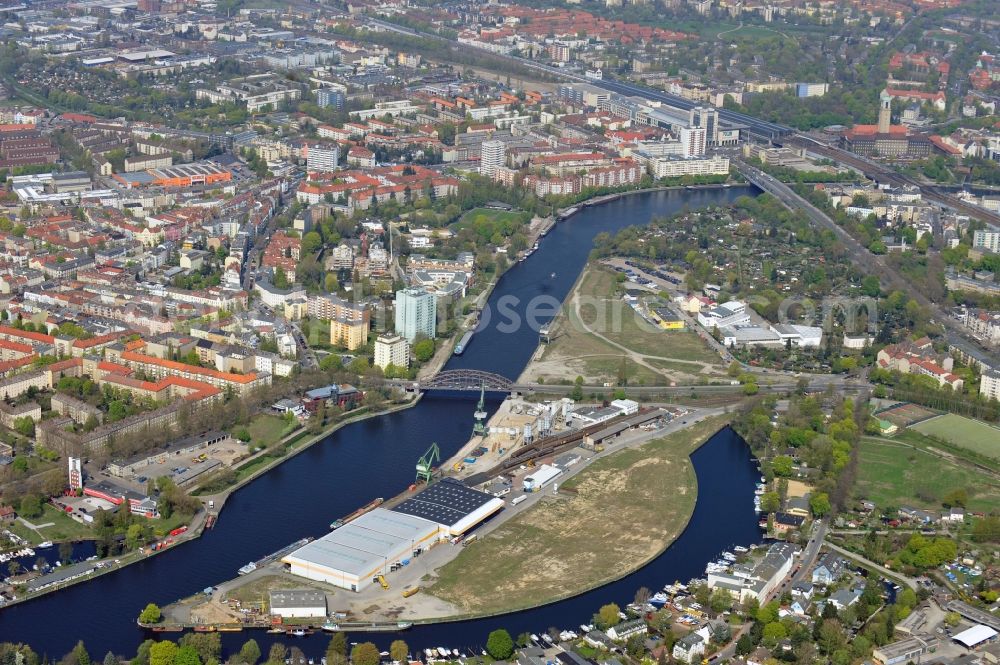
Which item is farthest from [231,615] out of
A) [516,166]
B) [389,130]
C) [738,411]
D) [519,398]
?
[389,130]

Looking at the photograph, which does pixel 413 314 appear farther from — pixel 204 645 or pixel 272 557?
pixel 204 645

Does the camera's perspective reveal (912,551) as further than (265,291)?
No

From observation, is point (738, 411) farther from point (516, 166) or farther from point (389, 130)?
point (389, 130)

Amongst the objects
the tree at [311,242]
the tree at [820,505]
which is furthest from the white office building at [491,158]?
the tree at [820,505]

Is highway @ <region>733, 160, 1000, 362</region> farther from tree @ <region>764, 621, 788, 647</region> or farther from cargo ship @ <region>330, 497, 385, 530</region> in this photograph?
cargo ship @ <region>330, 497, 385, 530</region>

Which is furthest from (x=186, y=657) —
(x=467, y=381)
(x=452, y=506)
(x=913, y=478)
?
(x=913, y=478)
